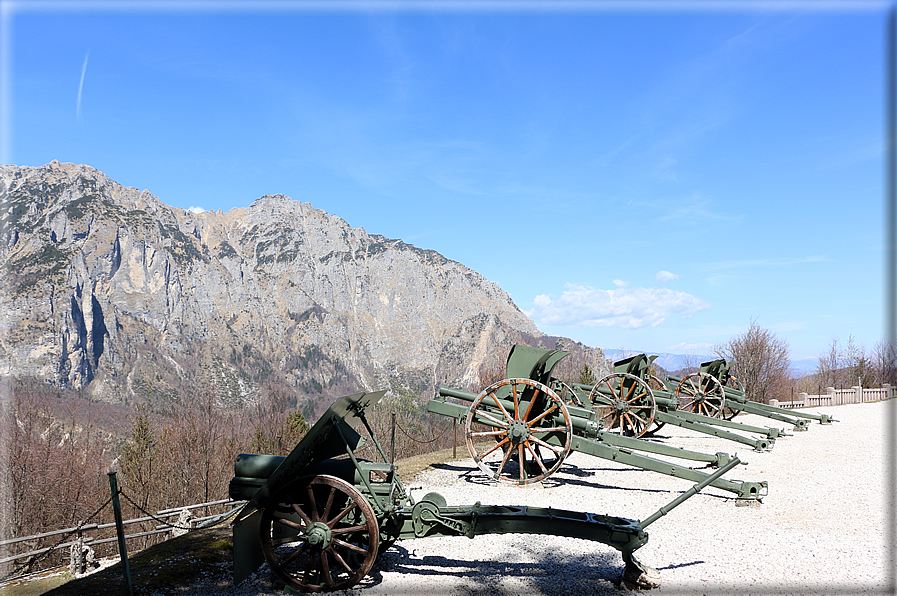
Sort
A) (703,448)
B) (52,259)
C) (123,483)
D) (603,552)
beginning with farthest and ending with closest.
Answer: (52,259) < (123,483) < (703,448) < (603,552)

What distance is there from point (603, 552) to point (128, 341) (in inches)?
8236

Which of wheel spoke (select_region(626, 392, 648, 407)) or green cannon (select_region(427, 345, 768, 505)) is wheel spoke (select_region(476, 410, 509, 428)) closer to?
green cannon (select_region(427, 345, 768, 505))

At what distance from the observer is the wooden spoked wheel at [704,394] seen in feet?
54.2

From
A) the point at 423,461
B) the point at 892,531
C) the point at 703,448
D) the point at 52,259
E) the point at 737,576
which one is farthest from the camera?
the point at 52,259

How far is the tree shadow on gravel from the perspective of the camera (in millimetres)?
5441

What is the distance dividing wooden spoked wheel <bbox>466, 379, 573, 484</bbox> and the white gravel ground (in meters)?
0.52

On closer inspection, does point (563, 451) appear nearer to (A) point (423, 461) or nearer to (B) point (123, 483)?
(A) point (423, 461)

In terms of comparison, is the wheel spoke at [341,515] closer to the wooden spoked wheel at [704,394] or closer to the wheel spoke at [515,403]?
the wheel spoke at [515,403]

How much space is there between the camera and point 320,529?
199 inches

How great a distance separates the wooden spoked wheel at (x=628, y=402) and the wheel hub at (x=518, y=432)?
175 inches

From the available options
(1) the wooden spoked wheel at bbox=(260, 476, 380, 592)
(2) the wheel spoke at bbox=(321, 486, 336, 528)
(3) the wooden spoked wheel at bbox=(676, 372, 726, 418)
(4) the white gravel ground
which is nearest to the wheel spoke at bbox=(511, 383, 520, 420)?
(4) the white gravel ground

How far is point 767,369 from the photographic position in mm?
31172

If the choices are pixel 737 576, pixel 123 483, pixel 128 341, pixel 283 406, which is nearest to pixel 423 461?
pixel 737 576

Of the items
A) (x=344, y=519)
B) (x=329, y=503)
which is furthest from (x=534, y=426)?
(x=329, y=503)
